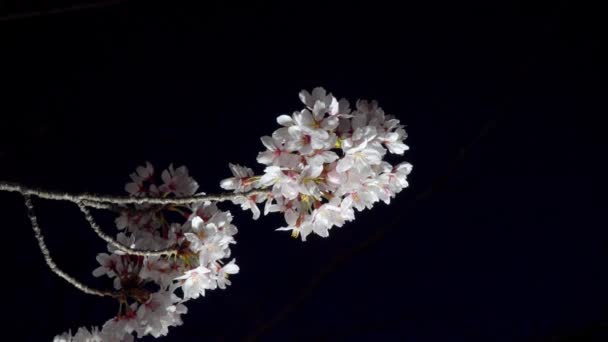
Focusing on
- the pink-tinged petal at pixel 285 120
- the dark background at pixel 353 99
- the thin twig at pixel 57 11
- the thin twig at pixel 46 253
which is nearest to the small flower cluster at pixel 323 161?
the pink-tinged petal at pixel 285 120

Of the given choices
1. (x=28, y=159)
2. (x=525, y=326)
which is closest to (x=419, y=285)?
(x=525, y=326)

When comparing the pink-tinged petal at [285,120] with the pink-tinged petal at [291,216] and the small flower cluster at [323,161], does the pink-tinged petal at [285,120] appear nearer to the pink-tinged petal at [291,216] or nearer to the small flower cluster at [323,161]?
the small flower cluster at [323,161]

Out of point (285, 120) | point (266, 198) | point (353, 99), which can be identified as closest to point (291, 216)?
point (266, 198)

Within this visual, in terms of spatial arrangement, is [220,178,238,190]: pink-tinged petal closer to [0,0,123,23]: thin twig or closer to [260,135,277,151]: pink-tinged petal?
[260,135,277,151]: pink-tinged petal

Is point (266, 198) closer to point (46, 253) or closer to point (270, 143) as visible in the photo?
point (270, 143)

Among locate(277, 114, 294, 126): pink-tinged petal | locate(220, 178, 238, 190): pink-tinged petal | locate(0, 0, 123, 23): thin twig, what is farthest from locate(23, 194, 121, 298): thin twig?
locate(0, 0, 123, 23): thin twig

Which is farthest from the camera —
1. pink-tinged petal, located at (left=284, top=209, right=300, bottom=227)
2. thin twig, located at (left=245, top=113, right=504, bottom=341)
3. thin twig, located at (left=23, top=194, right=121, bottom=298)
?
thin twig, located at (left=245, top=113, right=504, bottom=341)
